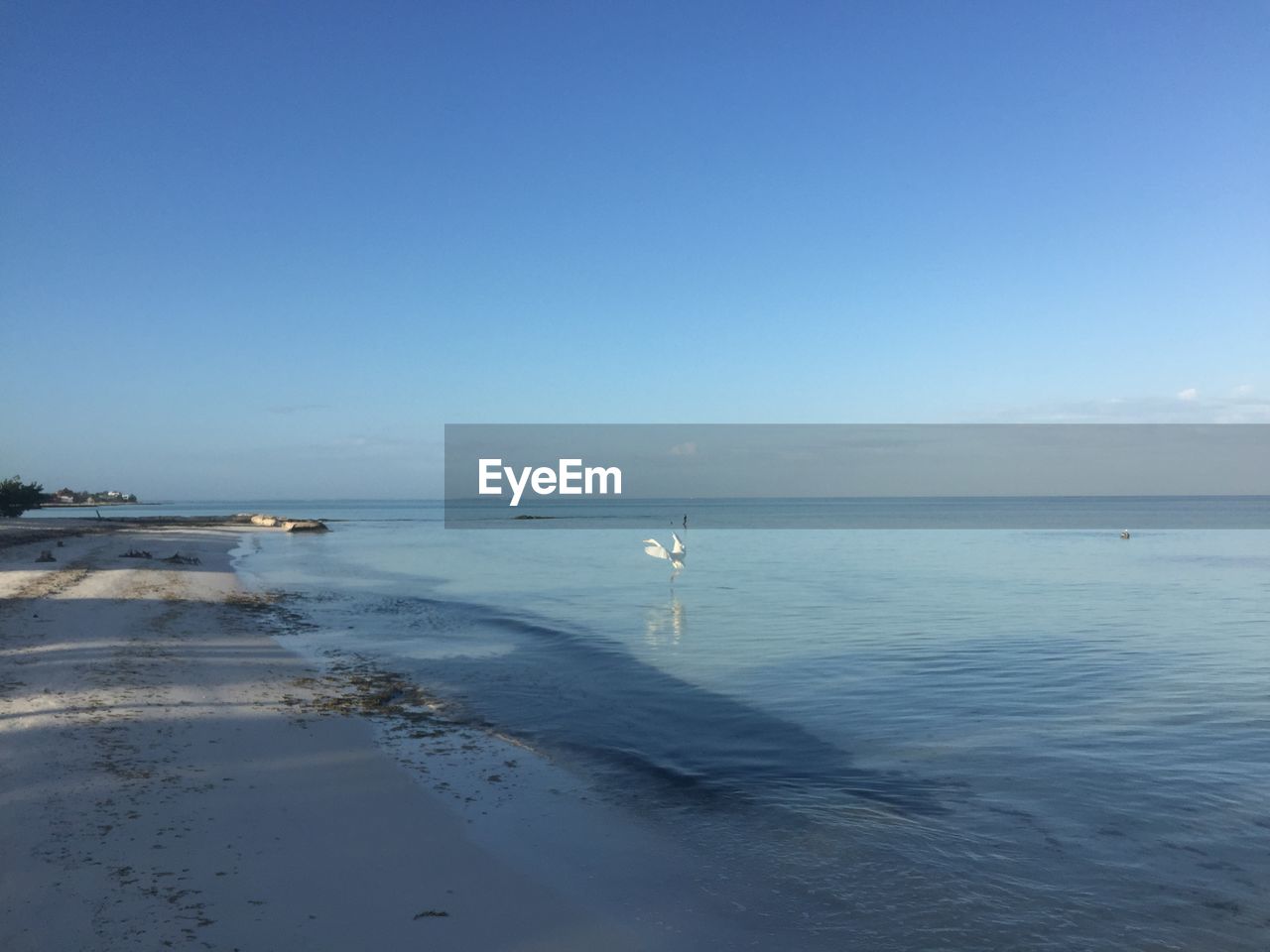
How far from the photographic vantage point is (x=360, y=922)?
211 inches

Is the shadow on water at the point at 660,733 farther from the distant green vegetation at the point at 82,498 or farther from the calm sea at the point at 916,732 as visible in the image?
the distant green vegetation at the point at 82,498

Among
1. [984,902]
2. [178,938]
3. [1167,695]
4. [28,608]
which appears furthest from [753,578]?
[178,938]

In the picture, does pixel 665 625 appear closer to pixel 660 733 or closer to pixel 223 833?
pixel 660 733

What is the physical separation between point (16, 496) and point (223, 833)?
5793cm

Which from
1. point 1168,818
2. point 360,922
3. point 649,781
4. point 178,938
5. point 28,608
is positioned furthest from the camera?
point 28,608

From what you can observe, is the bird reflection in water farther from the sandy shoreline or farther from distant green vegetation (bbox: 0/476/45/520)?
distant green vegetation (bbox: 0/476/45/520)

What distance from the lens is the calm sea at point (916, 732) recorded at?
6355 mm

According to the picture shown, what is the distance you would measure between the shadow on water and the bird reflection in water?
1.38 meters

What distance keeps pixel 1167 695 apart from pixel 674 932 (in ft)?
36.5

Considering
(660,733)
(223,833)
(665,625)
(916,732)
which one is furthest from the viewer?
(665,625)

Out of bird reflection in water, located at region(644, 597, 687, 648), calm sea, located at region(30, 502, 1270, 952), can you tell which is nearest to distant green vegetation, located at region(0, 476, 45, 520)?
calm sea, located at region(30, 502, 1270, 952)

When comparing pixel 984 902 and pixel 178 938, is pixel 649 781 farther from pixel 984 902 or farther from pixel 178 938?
pixel 178 938

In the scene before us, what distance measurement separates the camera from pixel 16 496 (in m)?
51.5

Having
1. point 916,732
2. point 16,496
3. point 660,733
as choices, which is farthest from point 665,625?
point 16,496
